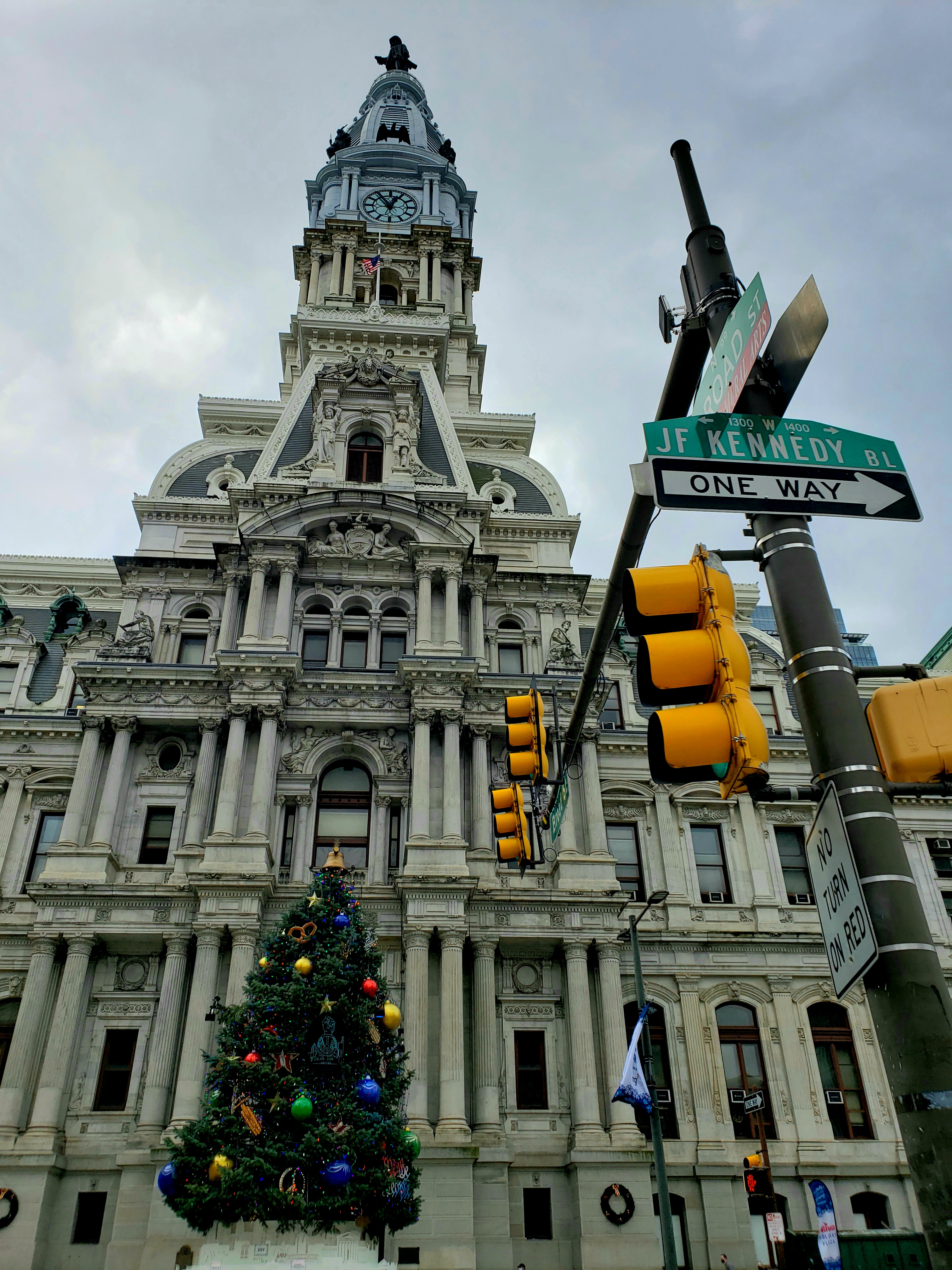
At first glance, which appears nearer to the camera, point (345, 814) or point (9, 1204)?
point (9, 1204)

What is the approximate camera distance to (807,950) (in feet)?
114

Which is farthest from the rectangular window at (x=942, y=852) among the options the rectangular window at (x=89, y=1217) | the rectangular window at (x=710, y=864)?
the rectangular window at (x=89, y=1217)

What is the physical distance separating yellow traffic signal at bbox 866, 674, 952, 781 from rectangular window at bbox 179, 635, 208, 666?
34967 mm

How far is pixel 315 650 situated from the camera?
122ft

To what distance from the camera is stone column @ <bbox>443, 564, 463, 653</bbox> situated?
3578 centimetres

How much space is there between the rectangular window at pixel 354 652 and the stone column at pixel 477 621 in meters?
3.95

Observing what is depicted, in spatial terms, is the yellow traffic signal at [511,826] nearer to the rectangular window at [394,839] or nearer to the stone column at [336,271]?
the rectangular window at [394,839]

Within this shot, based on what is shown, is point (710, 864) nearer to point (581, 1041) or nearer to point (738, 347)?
point (581, 1041)

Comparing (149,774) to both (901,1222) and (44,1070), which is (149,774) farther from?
(901,1222)

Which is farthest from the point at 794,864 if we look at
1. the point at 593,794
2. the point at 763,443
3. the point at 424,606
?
the point at 763,443

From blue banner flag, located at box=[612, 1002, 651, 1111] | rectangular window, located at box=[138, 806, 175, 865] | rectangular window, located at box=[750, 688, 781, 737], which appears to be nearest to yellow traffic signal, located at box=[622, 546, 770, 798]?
blue banner flag, located at box=[612, 1002, 651, 1111]

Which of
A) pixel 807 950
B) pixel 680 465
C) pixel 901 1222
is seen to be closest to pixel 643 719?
pixel 807 950

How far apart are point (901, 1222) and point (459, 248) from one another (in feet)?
187

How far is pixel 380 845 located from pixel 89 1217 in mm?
12798
